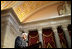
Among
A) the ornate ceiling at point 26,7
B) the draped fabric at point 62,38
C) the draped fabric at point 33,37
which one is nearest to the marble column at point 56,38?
the draped fabric at point 62,38

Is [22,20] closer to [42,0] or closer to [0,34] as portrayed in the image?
[42,0]

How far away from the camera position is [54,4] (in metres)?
9.15

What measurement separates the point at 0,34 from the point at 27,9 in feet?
12.7

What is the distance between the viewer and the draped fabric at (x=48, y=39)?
761 centimetres

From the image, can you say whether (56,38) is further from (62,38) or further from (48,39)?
(48,39)

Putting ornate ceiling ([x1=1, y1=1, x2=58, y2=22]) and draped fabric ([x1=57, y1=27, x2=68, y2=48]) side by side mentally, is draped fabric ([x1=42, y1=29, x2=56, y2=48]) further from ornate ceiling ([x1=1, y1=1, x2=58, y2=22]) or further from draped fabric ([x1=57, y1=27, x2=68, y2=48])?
ornate ceiling ([x1=1, y1=1, x2=58, y2=22])

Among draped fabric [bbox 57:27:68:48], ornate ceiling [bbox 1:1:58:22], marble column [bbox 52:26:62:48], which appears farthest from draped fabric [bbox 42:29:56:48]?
ornate ceiling [bbox 1:1:58:22]

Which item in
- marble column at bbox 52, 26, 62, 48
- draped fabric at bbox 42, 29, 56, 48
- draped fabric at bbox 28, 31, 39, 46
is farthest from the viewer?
draped fabric at bbox 28, 31, 39, 46

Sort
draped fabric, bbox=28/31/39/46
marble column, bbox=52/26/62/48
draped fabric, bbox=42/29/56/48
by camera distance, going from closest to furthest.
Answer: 1. marble column, bbox=52/26/62/48
2. draped fabric, bbox=42/29/56/48
3. draped fabric, bbox=28/31/39/46

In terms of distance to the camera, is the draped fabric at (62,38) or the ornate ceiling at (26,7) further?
the ornate ceiling at (26,7)

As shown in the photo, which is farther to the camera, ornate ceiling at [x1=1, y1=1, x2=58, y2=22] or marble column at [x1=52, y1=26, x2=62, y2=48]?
ornate ceiling at [x1=1, y1=1, x2=58, y2=22]

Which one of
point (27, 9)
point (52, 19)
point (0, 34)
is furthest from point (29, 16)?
point (0, 34)

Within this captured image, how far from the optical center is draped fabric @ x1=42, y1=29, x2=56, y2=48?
25.0 ft

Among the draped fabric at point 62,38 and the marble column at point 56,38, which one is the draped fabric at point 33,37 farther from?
the draped fabric at point 62,38
